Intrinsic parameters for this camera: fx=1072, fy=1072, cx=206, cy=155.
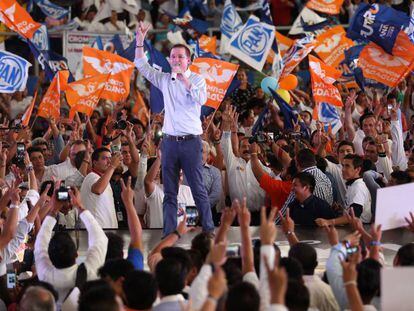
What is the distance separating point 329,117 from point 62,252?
6.53 metres

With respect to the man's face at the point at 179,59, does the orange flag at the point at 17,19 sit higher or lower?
lower

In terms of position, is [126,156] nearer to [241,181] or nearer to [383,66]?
[241,181]

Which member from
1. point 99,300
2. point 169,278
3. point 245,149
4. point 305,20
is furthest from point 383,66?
point 99,300

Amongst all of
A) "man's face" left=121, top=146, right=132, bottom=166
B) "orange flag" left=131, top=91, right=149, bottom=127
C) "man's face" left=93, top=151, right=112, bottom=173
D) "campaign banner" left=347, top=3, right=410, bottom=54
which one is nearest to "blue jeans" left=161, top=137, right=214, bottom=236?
"man's face" left=93, top=151, right=112, bottom=173

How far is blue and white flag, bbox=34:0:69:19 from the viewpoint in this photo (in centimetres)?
1636

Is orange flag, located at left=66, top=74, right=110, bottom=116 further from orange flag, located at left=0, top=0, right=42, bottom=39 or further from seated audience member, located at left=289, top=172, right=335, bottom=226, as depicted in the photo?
seated audience member, located at left=289, top=172, right=335, bottom=226

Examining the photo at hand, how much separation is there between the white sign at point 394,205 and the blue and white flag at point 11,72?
6462 millimetres

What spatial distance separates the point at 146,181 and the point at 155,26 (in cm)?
863

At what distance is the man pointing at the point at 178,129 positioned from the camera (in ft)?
28.1

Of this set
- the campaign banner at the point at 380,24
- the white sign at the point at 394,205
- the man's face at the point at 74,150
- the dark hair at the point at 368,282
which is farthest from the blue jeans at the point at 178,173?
the campaign banner at the point at 380,24

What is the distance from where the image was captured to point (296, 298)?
5.90 meters

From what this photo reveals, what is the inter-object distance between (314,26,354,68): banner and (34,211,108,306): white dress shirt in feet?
24.8

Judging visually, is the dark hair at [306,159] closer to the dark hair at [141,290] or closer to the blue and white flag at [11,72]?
the dark hair at [141,290]

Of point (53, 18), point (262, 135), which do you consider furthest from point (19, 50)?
point (262, 135)
